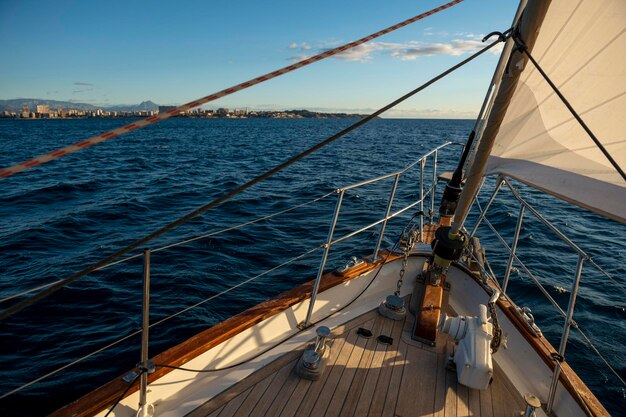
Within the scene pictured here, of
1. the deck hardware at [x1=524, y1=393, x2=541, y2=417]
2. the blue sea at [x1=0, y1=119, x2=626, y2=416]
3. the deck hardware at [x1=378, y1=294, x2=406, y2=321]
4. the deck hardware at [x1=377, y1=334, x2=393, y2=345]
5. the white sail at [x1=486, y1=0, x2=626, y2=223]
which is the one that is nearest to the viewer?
the deck hardware at [x1=524, y1=393, x2=541, y2=417]

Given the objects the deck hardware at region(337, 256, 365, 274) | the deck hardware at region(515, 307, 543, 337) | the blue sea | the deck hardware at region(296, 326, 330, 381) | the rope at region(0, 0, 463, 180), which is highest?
the rope at region(0, 0, 463, 180)

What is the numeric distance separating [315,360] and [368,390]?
1.44 feet

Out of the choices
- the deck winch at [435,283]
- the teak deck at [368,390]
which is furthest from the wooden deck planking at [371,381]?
the deck winch at [435,283]

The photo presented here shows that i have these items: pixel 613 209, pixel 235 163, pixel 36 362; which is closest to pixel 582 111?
pixel 613 209

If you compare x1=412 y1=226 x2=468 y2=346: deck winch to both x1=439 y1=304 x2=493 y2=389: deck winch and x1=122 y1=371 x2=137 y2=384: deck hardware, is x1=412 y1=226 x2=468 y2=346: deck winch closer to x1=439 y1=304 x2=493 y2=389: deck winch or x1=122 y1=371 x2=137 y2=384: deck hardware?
x1=439 y1=304 x2=493 y2=389: deck winch

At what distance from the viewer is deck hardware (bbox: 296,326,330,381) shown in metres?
2.69

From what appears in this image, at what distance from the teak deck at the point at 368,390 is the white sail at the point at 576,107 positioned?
156 cm

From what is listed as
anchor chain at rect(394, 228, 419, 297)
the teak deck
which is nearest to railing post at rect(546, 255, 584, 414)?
the teak deck

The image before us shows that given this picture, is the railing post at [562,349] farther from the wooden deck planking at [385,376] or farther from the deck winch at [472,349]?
the wooden deck planking at [385,376]

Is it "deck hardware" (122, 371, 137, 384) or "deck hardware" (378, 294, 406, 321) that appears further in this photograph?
"deck hardware" (378, 294, 406, 321)

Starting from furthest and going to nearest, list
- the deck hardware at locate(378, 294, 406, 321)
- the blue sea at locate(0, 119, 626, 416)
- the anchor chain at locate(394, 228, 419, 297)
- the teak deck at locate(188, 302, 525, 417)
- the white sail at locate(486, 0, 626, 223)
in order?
the blue sea at locate(0, 119, 626, 416) → the anchor chain at locate(394, 228, 419, 297) → the deck hardware at locate(378, 294, 406, 321) → the white sail at locate(486, 0, 626, 223) → the teak deck at locate(188, 302, 525, 417)

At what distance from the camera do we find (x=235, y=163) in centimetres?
2245

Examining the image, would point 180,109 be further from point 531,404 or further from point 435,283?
point 435,283

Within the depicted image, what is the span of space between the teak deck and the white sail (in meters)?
1.56
